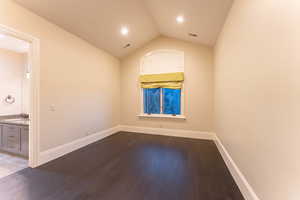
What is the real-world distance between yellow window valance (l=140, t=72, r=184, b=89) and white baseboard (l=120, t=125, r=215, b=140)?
57.8 inches

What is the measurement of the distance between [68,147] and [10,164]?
3.12 ft

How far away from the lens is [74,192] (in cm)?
175

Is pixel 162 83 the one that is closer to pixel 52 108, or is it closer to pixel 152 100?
pixel 152 100

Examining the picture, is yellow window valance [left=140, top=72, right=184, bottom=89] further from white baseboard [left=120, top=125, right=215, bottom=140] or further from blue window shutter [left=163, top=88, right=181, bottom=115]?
white baseboard [left=120, top=125, right=215, bottom=140]

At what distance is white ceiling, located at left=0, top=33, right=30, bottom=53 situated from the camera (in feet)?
10.2

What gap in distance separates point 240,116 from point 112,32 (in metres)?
3.40

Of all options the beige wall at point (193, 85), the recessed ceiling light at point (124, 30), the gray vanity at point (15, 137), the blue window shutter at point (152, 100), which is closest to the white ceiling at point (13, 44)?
the gray vanity at point (15, 137)

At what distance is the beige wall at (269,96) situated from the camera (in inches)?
37.6

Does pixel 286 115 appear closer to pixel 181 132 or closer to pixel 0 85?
pixel 181 132

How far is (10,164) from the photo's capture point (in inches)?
99.0

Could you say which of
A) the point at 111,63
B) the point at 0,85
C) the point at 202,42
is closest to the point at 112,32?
the point at 111,63

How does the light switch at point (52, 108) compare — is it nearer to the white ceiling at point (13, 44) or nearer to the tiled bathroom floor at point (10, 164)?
the tiled bathroom floor at point (10, 164)

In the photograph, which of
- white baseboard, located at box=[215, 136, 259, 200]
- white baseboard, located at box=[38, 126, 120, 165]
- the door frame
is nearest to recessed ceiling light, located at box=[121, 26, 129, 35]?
the door frame

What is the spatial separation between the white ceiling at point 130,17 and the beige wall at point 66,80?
240 millimetres
